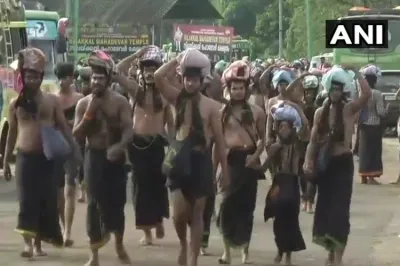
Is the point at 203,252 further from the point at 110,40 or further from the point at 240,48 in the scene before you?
the point at 240,48

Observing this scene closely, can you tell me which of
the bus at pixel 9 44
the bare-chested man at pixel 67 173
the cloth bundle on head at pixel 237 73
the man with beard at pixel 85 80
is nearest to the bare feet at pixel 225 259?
the cloth bundle on head at pixel 237 73

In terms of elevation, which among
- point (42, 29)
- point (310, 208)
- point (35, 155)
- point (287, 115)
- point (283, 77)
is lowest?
point (310, 208)

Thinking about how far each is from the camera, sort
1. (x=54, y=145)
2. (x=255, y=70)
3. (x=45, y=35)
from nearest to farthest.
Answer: (x=54, y=145) < (x=255, y=70) < (x=45, y=35)

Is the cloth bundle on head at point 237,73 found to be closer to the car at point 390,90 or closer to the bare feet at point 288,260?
the bare feet at point 288,260

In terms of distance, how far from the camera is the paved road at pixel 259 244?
38.8 ft

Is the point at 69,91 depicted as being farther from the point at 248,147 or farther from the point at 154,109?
the point at 248,147

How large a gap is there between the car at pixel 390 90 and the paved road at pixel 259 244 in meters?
13.7

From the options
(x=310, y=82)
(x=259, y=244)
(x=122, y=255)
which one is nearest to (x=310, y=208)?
(x=310, y=82)

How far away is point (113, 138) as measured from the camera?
11.2m

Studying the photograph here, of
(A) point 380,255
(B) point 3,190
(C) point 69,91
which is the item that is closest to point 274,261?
(A) point 380,255

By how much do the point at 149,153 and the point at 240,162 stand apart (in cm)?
117

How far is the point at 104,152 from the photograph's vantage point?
1114cm

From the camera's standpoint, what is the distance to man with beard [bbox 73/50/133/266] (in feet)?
36.4

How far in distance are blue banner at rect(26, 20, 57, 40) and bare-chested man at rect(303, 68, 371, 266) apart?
16941 mm
